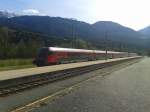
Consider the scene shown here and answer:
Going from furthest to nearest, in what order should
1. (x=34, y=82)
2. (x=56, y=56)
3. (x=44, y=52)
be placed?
(x=56, y=56)
(x=44, y=52)
(x=34, y=82)

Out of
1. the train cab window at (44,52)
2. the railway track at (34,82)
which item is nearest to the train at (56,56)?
the train cab window at (44,52)

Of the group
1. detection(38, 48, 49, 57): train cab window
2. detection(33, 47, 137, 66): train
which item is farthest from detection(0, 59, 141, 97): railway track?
detection(38, 48, 49, 57): train cab window

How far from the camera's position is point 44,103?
42.2 feet

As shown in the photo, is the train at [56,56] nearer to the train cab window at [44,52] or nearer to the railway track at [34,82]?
the train cab window at [44,52]

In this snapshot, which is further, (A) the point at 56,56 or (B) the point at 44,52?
(A) the point at 56,56

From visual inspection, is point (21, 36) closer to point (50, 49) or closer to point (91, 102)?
point (50, 49)

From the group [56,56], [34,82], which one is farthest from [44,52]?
[34,82]

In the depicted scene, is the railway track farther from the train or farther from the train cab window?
the train cab window

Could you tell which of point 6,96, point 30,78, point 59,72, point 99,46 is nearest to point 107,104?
point 6,96

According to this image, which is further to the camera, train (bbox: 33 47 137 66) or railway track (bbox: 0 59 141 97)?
train (bbox: 33 47 137 66)

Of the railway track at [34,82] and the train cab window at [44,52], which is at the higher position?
the train cab window at [44,52]

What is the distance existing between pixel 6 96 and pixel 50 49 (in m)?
35.1

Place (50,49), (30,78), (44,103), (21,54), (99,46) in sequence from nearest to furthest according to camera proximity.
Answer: (44,103) < (30,78) < (50,49) < (21,54) < (99,46)

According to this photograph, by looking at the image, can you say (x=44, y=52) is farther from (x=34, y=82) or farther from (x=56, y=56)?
(x=34, y=82)
